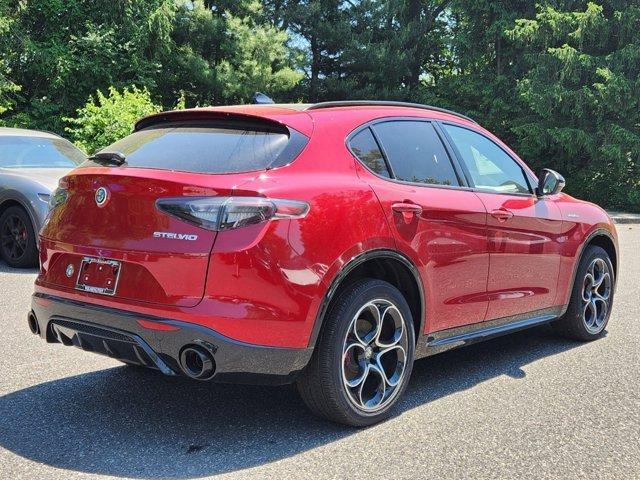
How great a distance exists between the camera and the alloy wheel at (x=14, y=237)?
859cm

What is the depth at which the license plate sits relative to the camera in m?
3.42

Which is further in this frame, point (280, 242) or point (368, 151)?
point (368, 151)

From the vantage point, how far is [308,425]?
3.71m

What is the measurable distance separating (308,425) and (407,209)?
126 centimetres

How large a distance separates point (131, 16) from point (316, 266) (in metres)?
24.0

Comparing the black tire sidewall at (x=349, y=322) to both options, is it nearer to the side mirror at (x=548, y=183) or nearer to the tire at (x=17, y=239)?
the side mirror at (x=548, y=183)

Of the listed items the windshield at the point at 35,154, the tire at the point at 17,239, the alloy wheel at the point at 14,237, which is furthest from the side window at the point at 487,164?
the windshield at the point at 35,154

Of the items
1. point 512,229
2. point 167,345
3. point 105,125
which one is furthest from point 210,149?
point 105,125

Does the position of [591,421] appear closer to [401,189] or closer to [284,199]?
[401,189]

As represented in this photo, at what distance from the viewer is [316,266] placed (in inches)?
A: 132

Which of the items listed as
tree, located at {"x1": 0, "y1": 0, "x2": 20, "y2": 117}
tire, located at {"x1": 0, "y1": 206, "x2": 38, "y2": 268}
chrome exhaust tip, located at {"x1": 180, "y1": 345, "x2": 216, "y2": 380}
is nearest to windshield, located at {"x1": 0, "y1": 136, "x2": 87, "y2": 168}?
tire, located at {"x1": 0, "y1": 206, "x2": 38, "y2": 268}

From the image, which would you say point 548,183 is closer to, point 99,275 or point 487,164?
point 487,164

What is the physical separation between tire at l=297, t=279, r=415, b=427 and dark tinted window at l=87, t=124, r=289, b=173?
2.65 feet

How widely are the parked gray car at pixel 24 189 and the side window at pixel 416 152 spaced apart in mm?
5302
